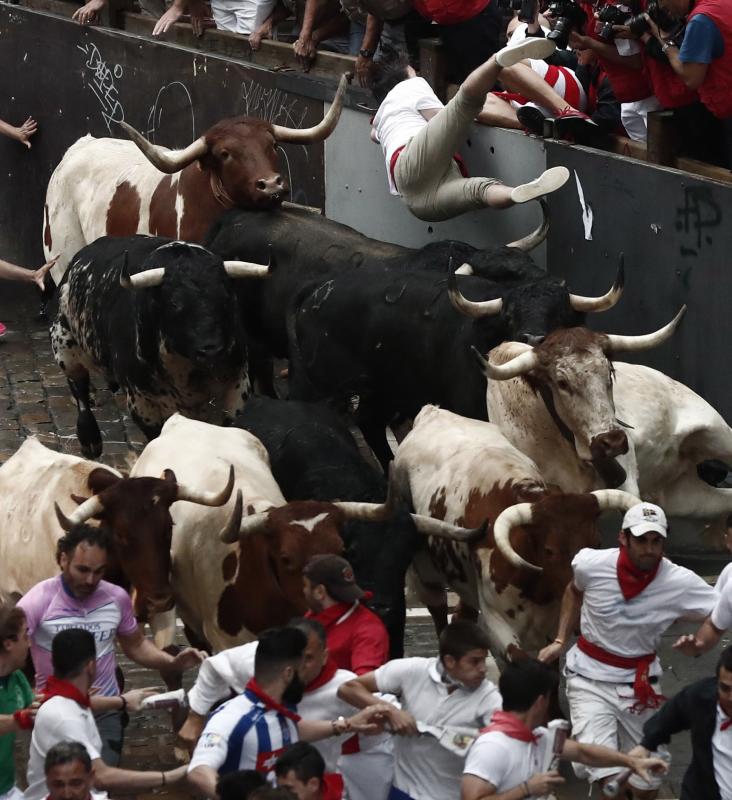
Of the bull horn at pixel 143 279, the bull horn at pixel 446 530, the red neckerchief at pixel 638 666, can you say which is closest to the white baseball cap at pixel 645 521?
the red neckerchief at pixel 638 666

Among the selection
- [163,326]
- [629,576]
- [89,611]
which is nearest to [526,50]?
[163,326]

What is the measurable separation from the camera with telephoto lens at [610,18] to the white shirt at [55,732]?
6881 mm

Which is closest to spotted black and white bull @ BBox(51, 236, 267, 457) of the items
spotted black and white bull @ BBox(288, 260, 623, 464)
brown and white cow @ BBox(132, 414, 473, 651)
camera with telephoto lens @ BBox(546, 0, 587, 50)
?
spotted black and white bull @ BBox(288, 260, 623, 464)

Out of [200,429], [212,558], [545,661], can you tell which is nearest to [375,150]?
[200,429]

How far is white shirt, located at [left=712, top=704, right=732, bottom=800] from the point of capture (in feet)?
22.7

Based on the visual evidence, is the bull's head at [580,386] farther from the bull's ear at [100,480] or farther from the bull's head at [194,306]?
the bull's head at [194,306]

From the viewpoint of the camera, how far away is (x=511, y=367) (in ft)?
32.7

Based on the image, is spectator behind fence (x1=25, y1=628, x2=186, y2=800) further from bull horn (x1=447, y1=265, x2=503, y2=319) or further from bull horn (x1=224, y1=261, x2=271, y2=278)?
bull horn (x1=224, y1=261, x2=271, y2=278)

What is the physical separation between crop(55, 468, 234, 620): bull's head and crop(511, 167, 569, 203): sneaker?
411cm

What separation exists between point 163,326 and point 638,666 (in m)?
4.84

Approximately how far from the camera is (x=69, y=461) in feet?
31.9

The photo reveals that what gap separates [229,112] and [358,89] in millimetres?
1958

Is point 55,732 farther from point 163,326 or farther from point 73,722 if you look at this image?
point 163,326

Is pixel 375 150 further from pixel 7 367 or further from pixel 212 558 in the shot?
pixel 212 558
